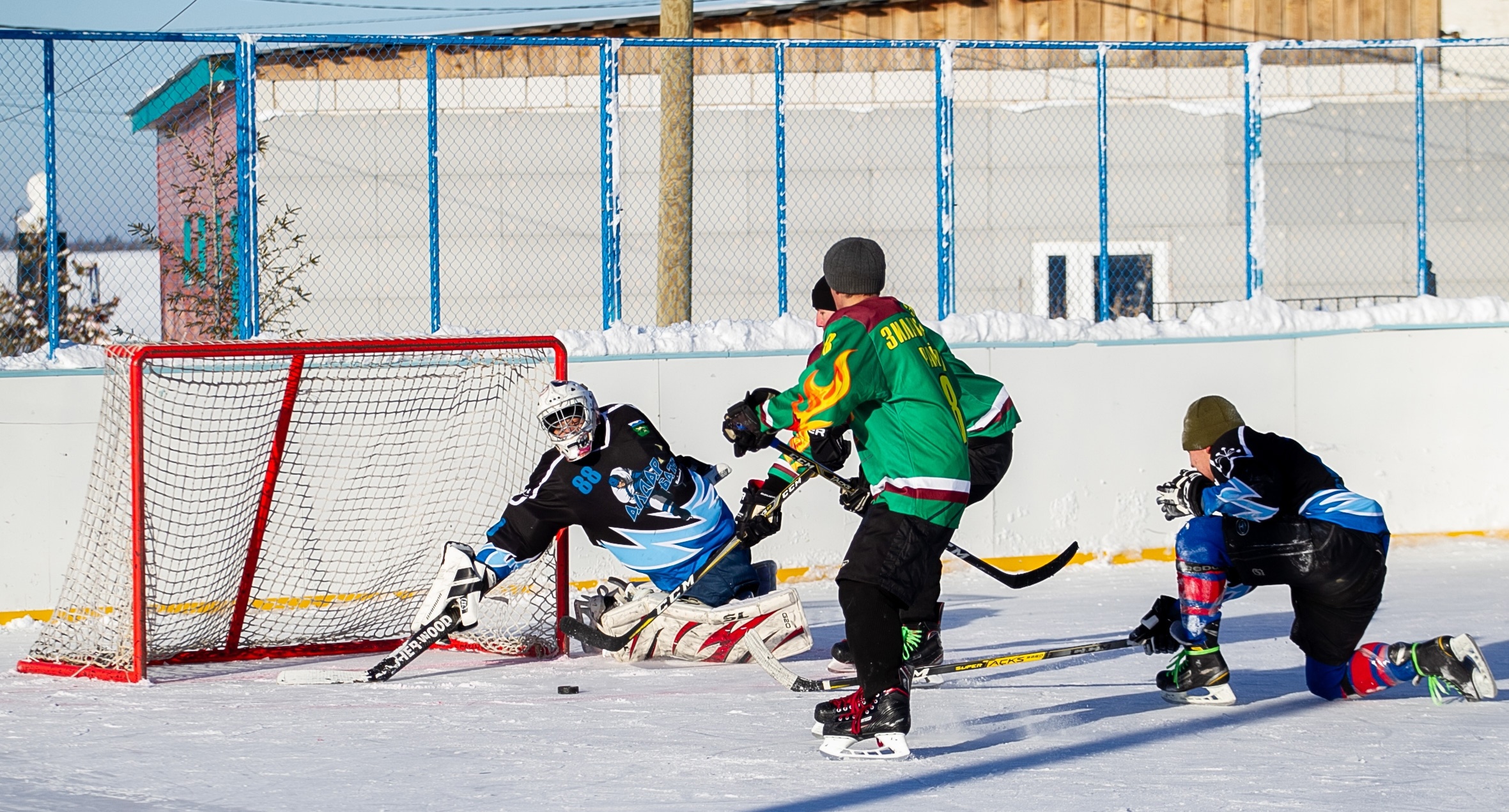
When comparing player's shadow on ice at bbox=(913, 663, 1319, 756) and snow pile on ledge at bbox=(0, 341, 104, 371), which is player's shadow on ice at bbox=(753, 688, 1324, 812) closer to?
player's shadow on ice at bbox=(913, 663, 1319, 756)

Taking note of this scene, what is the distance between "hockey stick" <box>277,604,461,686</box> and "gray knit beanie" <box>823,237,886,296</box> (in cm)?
169

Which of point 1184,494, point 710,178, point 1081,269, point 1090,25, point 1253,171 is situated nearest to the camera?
point 1184,494

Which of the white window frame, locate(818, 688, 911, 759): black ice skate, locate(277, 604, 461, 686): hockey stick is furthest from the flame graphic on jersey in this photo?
the white window frame

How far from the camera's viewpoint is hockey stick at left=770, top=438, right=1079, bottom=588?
3670 millimetres

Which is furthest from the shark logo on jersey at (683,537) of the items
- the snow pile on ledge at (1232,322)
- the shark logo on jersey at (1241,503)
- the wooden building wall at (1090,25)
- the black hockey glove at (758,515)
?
the wooden building wall at (1090,25)

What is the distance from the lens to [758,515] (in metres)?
3.73

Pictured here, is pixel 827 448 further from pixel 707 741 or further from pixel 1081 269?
pixel 1081 269

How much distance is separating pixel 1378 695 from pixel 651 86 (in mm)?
6612

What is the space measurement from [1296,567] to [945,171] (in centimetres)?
364

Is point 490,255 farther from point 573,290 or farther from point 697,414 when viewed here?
point 697,414

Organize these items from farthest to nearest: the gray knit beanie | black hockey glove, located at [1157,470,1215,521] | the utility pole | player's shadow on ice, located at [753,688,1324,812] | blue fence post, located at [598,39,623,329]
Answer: the utility pole → blue fence post, located at [598,39,623,329] → black hockey glove, located at [1157,470,1215,521] → the gray knit beanie → player's shadow on ice, located at [753,688,1324,812]

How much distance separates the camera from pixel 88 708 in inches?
159

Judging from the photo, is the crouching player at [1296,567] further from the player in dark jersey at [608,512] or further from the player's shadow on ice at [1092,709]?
the player in dark jersey at [608,512]

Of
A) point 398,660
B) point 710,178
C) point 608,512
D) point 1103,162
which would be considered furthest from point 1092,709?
point 710,178
